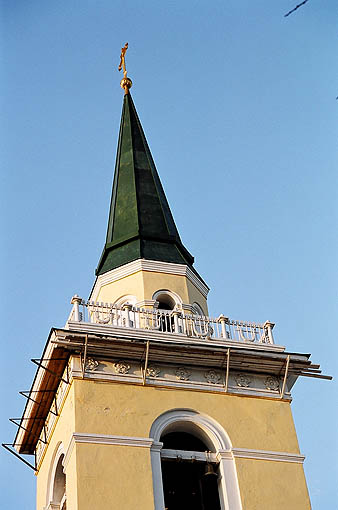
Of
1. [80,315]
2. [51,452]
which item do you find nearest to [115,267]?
[80,315]

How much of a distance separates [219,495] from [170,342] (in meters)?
3.50

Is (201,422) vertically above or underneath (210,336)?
underneath

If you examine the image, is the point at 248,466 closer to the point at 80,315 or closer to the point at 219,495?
the point at 219,495

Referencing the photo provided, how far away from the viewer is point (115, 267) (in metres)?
26.7

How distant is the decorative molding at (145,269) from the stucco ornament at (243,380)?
4.27 meters

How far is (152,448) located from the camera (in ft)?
69.8

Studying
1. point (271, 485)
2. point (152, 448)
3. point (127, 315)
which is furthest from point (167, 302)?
point (271, 485)

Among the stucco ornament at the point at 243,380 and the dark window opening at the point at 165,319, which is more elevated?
the dark window opening at the point at 165,319

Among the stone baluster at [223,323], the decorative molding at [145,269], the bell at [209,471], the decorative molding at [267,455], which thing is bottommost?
the bell at [209,471]

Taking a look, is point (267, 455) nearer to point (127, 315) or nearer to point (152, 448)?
point (152, 448)

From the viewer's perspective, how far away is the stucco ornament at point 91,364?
21906 mm

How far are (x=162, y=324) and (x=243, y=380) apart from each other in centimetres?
245

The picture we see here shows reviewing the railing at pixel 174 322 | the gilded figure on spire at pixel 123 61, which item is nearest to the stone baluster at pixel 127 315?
the railing at pixel 174 322

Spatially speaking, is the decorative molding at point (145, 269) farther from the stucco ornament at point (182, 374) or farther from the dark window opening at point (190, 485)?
the dark window opening at point (190, 485)
